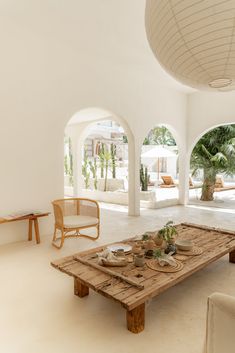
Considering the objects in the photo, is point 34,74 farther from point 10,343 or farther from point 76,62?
point 10,343

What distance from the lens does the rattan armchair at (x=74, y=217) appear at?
4.32m

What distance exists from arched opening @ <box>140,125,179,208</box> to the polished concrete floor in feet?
14.5

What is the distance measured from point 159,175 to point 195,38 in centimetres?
1460

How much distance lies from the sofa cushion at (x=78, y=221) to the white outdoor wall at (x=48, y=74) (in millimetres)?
682

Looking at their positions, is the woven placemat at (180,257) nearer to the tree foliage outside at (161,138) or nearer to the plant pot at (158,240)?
the plant pot at (158,240)

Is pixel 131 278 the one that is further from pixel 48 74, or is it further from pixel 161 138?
pixel 161 138

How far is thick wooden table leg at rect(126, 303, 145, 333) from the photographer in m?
2.16

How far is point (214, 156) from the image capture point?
28.4 feet

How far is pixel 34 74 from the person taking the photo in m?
4.64

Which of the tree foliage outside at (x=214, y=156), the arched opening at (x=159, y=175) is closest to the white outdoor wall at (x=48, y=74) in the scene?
the arched opening at (x=159, y=175)

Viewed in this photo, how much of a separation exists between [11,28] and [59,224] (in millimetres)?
3322

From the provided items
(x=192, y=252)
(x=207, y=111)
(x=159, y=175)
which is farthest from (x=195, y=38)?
(x=159, y=175)

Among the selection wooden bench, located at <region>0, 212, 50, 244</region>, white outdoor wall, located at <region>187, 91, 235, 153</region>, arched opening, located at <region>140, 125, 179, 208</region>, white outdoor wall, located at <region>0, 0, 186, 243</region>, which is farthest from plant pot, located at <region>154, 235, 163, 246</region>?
white outdoor wall, located at <region>187, 91, 235, 153</region>

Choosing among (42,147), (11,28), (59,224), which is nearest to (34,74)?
(11,28)
